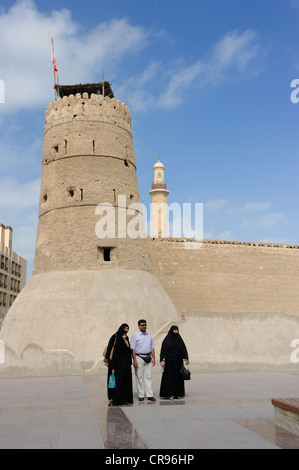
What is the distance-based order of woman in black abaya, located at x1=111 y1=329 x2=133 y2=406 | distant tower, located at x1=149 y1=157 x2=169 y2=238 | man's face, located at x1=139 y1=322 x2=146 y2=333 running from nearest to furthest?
woman in black abaya, located at x1=111 y1=329 x2=133 y2=406, man's face, located at x1=139 y1=322 x2=146 y2=333, distant tower, located at x1=149 y1=157 x2=169 y2=238

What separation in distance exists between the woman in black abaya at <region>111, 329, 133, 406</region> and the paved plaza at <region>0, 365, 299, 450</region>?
215mm

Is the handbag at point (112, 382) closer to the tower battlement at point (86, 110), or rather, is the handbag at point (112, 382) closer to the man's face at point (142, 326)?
the man's face at point (142, 326)

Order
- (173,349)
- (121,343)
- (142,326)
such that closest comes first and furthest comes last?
(121,343)
(142,326)
(173,349)

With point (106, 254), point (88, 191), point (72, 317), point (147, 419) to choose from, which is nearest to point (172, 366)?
point (147, 419)

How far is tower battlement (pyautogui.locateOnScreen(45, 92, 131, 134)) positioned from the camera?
1600cm

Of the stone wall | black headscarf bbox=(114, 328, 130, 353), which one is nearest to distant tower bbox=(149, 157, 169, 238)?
the stone wall

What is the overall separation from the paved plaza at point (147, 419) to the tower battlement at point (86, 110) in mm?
9552

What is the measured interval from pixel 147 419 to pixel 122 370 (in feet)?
4.89

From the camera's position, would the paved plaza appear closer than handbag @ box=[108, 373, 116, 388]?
Yes

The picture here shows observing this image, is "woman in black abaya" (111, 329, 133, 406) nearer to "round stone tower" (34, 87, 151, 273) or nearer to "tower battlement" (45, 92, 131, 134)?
"round stone tower" (34, 87, 151, 273)

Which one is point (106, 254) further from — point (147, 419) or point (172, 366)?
point (147, 419)

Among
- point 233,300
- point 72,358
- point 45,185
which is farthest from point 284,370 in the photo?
point 45,185

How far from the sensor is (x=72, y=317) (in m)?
13.4

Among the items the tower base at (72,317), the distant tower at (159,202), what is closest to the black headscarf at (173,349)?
the tower base at (72,317)
